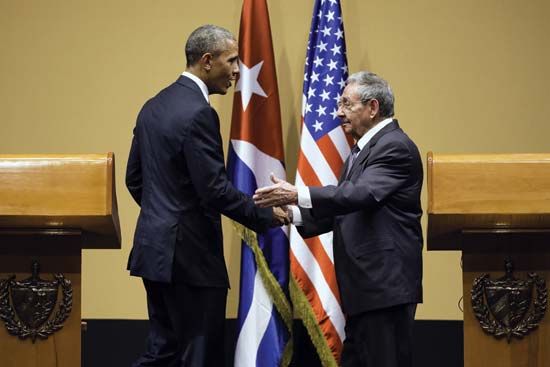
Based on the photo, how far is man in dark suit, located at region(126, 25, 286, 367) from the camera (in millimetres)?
3580

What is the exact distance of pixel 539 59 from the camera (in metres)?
5.50

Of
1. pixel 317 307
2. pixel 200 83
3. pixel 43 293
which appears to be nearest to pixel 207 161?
pixel 200 83

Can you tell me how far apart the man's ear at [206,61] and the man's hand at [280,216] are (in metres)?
0.65

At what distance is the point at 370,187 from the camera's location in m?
3.54

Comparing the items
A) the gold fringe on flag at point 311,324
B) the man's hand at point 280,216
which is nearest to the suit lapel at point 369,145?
the man's hand at point 280,216

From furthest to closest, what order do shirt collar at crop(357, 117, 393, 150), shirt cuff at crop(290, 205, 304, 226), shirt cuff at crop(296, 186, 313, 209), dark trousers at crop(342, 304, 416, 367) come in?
shirt cuff at crop(290, 205, 304, 226), shirt collar at crop(357, 117, 393, 150), shirt cuff at crop(296, 186, 313, 209), dark trousers at crop(342, 304, 416, 367)

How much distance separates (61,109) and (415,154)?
106 inches

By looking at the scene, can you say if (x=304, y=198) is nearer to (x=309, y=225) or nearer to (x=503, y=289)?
(x=309, y=225)

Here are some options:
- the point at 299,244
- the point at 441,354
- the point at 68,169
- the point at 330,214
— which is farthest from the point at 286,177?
the point at 68,169

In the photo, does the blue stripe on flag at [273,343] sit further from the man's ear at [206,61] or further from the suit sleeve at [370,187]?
the man's ear at [206,61]

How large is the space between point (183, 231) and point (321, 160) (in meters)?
1.66

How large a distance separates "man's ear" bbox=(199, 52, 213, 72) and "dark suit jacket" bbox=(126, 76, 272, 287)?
17 cm

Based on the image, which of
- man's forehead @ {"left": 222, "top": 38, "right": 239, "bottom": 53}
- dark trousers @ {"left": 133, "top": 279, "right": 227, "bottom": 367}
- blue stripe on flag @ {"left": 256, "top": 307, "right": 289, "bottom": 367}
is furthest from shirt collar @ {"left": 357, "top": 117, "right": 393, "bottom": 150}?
blue stripe on flag @ {"left": 256, "top": 307, "right": 289, "bottom": 367}

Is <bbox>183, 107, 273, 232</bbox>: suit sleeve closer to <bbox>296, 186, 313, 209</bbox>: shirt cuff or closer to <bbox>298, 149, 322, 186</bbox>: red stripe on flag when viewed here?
<bbox>296, 186, 313, 209</bbox>: shirt cuff
